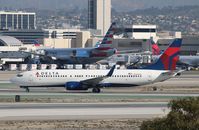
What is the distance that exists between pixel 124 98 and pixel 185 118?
33.5 metres

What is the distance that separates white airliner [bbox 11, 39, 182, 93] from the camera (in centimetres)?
7825

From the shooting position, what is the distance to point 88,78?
258 ft

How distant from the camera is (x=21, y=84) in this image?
258 ft

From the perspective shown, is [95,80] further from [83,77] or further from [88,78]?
[83,77]

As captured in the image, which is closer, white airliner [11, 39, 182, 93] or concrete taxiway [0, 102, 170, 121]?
concrete taxiway [0, 102, 170, 121]

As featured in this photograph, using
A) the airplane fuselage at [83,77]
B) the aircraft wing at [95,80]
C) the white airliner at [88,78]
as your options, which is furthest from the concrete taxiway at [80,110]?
the airplane fuselage at [83,77]

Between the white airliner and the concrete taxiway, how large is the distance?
1544 cm

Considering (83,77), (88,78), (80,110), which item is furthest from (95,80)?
(80,110)

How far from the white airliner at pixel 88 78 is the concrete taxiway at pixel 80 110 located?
15.4 m

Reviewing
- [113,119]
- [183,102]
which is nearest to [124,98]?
[113,119]

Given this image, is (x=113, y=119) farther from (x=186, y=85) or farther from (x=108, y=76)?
(x=186, y=85)

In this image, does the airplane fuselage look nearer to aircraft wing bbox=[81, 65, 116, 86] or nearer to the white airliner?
the white airliner

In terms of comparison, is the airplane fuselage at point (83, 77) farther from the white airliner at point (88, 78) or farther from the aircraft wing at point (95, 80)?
the aircraft wing at point (95, 80)

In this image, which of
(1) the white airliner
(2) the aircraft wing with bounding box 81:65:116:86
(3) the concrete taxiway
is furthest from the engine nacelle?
(3) the concrete taxiway
